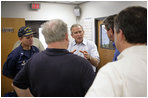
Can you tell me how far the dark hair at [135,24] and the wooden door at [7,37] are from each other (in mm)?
3655

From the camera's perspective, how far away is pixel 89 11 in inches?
186

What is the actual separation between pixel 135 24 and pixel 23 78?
90 centimetres

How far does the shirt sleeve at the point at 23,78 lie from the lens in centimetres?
116

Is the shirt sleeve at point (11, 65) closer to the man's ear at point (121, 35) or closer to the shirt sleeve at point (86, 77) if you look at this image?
the shirt sleeve at point (86, 77)

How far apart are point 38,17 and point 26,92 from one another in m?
3.71

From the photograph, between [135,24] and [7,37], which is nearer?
[135,24]

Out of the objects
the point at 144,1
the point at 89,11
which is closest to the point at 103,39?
the point at 89,11

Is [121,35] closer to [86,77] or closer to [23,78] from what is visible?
[86,77]

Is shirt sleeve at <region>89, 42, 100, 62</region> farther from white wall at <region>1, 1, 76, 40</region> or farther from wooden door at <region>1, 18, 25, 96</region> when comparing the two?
white wall at <region>1, 1, 76, 40</region>

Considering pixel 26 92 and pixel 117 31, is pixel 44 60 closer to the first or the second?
pixel 26 92

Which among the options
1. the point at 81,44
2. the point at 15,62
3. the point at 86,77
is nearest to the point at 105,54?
the point at 81,44

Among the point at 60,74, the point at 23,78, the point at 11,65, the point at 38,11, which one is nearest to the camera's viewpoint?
the point at 60,74

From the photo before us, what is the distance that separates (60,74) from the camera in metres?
1.02

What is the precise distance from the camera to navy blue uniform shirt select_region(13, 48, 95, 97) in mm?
1020
